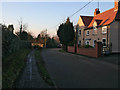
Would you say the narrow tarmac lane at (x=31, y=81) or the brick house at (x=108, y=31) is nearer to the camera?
the narrow tarmac lane at (x=31, y=81)

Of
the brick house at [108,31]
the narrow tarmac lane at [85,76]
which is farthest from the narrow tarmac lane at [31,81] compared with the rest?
the brick house at [108,31]

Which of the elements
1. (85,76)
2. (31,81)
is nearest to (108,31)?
(85,76)

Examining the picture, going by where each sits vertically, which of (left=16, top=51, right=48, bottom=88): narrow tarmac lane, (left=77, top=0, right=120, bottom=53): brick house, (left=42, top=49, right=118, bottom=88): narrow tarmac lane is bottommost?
(left=16, top=51, right=48, bottom=88): narrow tarmac lane

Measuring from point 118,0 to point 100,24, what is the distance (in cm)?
448

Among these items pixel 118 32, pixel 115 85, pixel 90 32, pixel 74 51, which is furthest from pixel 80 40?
pixel 115 85

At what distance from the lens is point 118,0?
18.7 metres

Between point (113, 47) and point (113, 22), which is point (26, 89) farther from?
point (113, 22)

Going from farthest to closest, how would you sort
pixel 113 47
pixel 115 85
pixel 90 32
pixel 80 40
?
pixel 80 40 < pixel 90 32 < pixel 113 47 < pixel 115 85

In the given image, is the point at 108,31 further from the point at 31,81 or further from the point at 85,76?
the point at 31,81

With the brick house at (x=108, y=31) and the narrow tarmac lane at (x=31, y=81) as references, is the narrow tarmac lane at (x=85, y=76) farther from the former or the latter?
the brick house at (x=108, y=31)

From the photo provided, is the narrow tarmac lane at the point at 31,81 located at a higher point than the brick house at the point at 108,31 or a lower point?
lower

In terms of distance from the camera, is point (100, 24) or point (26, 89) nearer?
point (26, 89)

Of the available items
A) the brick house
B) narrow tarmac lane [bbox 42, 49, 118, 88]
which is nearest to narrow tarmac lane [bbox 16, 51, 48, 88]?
narrow tarmac lane [bbox 42, 49, 118, 88]

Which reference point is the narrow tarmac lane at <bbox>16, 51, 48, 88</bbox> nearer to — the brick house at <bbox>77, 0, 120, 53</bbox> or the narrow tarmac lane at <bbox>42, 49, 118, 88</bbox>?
the narrow tarmac lane at <bbox>42, 49, 118, 88</bbox>
